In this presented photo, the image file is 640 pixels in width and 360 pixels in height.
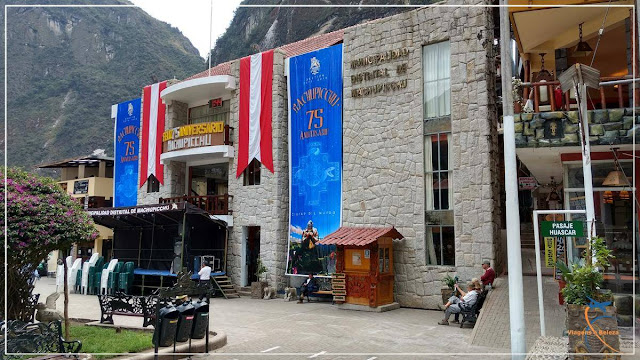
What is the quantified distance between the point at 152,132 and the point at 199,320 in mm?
17958

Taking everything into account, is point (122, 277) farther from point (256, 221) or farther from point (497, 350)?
point (497, 350)

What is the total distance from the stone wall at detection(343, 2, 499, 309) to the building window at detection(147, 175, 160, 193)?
1205cm

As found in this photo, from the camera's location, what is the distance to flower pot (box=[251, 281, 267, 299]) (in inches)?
749

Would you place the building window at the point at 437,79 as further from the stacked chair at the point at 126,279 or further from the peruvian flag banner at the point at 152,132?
the peruvian flag banner at the point at 152,132

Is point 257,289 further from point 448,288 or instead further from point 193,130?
point 193,130

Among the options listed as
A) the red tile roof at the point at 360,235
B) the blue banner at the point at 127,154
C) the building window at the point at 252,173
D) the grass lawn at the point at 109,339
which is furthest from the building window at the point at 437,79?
the blue banner at the point at 127,154

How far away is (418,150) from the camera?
53.4 feet

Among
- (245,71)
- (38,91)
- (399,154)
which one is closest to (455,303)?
(399,154)

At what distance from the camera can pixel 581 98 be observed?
921cm

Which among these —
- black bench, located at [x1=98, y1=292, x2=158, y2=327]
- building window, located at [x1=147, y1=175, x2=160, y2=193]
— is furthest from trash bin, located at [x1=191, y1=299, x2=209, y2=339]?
building window, located at [x1=147, y1=175, x2=160, y2=193]

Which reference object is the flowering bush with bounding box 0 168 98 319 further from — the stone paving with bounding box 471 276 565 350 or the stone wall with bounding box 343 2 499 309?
the stone wall with bounding box 343 2 499 309

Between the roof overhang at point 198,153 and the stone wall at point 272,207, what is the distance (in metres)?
1.43

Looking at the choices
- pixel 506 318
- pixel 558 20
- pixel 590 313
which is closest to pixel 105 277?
pixel 506 318

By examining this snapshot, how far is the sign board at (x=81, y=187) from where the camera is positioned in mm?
31370
